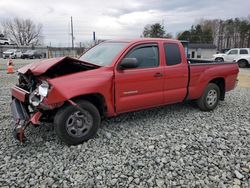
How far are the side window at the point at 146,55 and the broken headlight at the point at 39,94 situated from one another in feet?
5.35

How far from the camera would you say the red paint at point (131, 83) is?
382 centimetres

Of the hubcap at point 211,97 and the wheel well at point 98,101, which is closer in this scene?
the wheel well at point 98,101

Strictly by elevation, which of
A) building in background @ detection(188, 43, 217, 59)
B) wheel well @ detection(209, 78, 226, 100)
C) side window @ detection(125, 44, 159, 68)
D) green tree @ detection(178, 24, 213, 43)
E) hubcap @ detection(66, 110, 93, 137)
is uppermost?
green tree @ detection(178, 24, 213, 43)

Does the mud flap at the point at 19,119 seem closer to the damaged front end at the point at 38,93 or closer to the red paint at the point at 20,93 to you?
the damaged front end at the point at 38,93

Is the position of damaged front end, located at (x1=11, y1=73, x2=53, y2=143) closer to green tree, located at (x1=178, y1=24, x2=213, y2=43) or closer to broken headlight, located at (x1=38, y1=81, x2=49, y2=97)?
broken headlight, located at (x1=38, y1=81, x2=49, y2=97)

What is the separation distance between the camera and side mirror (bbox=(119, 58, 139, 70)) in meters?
4.25

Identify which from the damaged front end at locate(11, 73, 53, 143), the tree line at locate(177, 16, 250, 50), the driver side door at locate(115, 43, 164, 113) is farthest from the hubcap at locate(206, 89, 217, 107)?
the tree line at locate(177, 16, 250, 50)

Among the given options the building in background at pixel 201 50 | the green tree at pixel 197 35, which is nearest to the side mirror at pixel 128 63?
→ the building in background at pixel 201 50

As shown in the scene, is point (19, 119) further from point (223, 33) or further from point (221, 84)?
point (223, 33)

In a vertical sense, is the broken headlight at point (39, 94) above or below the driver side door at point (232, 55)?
below

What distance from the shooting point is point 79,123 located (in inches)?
159

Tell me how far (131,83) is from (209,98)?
8.63 ft

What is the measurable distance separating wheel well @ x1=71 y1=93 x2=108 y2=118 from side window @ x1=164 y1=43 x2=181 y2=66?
173 centimetres

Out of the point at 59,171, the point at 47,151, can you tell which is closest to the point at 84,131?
the point at 47,151
